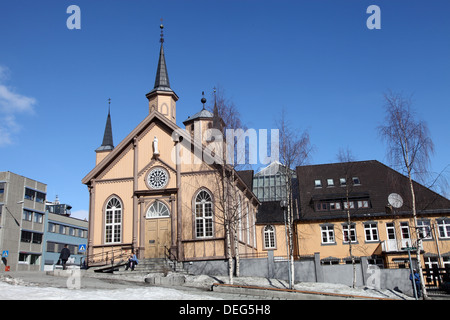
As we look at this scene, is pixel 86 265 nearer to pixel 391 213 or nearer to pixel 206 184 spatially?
pixel 206 184

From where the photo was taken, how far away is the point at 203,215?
1016 inches

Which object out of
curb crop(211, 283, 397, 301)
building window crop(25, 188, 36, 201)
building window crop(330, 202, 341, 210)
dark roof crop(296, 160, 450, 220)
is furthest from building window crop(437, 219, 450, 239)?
building window crop(25, 188, 36, 201)

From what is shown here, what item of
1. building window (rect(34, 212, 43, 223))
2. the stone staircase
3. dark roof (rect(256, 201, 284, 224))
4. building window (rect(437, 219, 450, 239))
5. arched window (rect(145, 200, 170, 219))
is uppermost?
building window (rect(34, 212, 43, 223))

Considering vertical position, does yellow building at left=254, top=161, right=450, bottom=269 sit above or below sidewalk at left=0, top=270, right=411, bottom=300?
above

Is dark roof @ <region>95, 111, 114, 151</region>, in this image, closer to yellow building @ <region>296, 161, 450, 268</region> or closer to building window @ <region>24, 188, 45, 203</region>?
yellow building @ <region>296, 161, 450, 268</region>

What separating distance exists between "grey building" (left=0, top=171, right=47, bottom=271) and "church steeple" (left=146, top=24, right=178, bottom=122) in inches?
1246

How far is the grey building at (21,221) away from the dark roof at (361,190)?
36.0 m

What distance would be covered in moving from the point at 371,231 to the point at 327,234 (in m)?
3.31

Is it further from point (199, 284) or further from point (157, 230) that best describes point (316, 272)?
point (157, 230)

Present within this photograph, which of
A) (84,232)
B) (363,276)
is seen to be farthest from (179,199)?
(84,232)

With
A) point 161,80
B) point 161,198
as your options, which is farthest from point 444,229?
point 161,80

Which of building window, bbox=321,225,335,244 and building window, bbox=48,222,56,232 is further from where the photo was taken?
building window, bbox=48,222,56,232

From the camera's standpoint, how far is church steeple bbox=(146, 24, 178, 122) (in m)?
30.8

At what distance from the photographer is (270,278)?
23719 millimetres
